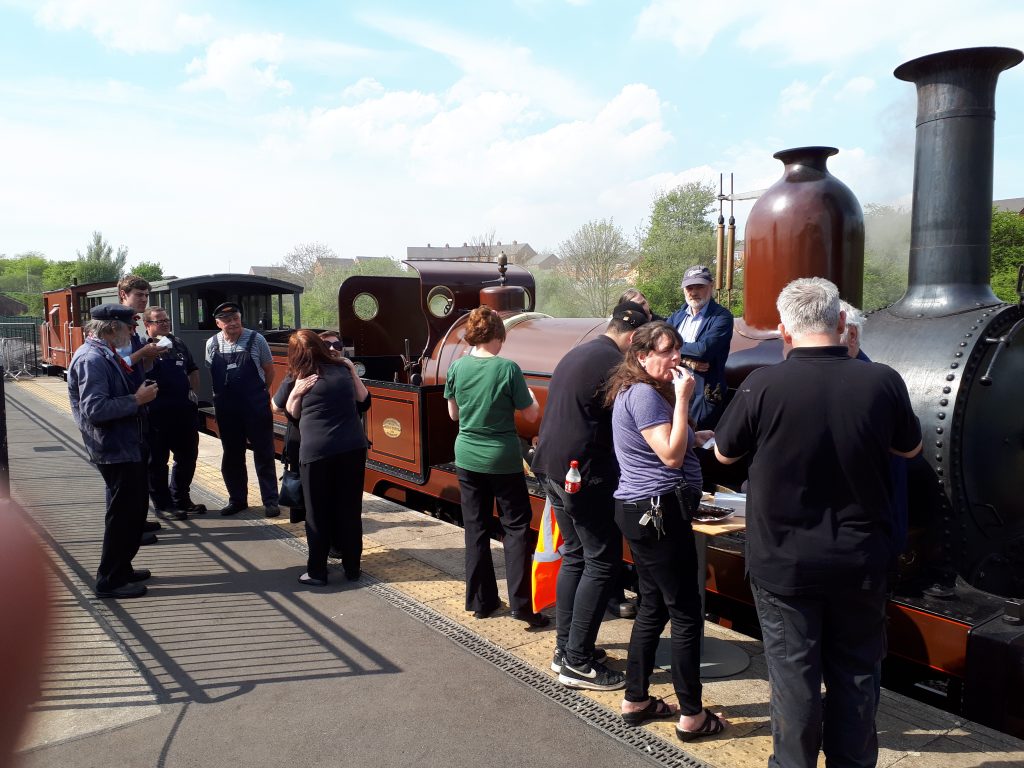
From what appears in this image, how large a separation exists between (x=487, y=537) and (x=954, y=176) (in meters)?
2.84

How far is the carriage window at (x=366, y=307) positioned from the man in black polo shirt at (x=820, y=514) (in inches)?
228

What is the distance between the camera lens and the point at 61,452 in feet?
30.3

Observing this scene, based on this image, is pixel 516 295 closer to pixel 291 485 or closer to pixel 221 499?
pixel 291 485

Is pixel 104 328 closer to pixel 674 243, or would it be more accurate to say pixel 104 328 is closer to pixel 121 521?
pixel 121 521

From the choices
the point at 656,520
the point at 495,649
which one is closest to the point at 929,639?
the point at 656,520

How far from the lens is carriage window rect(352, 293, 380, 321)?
25.3ft

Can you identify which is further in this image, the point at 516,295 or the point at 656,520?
the point at 516,295

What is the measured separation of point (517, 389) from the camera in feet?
12.8

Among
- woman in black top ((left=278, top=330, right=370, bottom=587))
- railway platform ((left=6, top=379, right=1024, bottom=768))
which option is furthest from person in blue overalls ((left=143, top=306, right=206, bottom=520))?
woman in black top ((left=278, top=330, right=370, bottom=587))

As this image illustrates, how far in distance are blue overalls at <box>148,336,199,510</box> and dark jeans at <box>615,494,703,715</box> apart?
4338 mm

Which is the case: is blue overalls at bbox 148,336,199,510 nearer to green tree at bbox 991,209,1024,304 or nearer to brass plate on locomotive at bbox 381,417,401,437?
brass plate on locomotive at bbox 381,417,401,437

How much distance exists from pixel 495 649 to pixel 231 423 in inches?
136

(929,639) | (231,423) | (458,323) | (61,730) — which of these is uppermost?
(458,323)

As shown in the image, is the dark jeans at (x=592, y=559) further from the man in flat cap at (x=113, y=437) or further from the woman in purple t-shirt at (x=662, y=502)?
the man in flat cap at (x=113, y=437)
